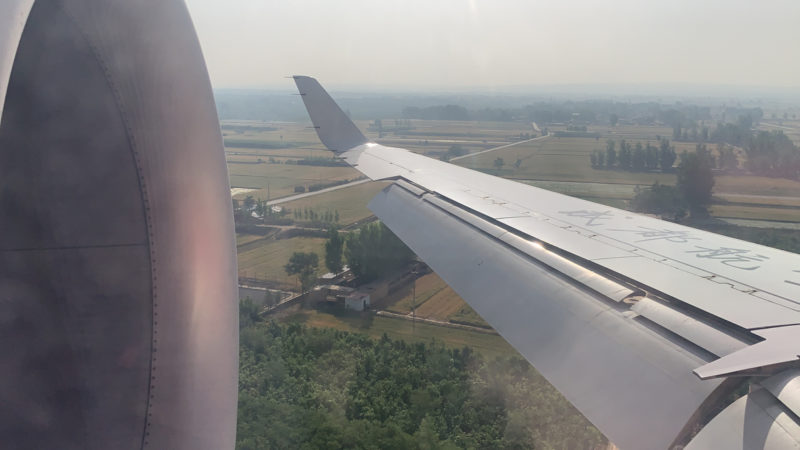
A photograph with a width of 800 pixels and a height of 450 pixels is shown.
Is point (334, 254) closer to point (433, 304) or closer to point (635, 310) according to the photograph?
point (433, 304)

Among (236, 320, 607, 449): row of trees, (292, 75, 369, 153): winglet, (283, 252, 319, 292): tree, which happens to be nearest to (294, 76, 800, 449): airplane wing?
(236, 320, 607, 449): row of trees

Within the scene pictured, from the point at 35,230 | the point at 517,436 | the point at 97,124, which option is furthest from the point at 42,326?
the point at 517,436

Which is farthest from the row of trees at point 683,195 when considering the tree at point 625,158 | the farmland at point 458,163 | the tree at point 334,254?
the tree at point 334,254

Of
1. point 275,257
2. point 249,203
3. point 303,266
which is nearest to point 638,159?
point 249,203

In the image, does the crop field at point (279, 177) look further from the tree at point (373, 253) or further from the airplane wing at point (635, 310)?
the airplane wing at point (635, 310)

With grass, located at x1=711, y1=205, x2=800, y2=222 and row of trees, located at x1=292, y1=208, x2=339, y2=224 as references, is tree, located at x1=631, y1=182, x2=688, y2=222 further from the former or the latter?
row of trees, located at x1=292, y1=208, x2=339, y2=224

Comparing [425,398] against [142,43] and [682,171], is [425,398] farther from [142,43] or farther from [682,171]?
[682,171]
